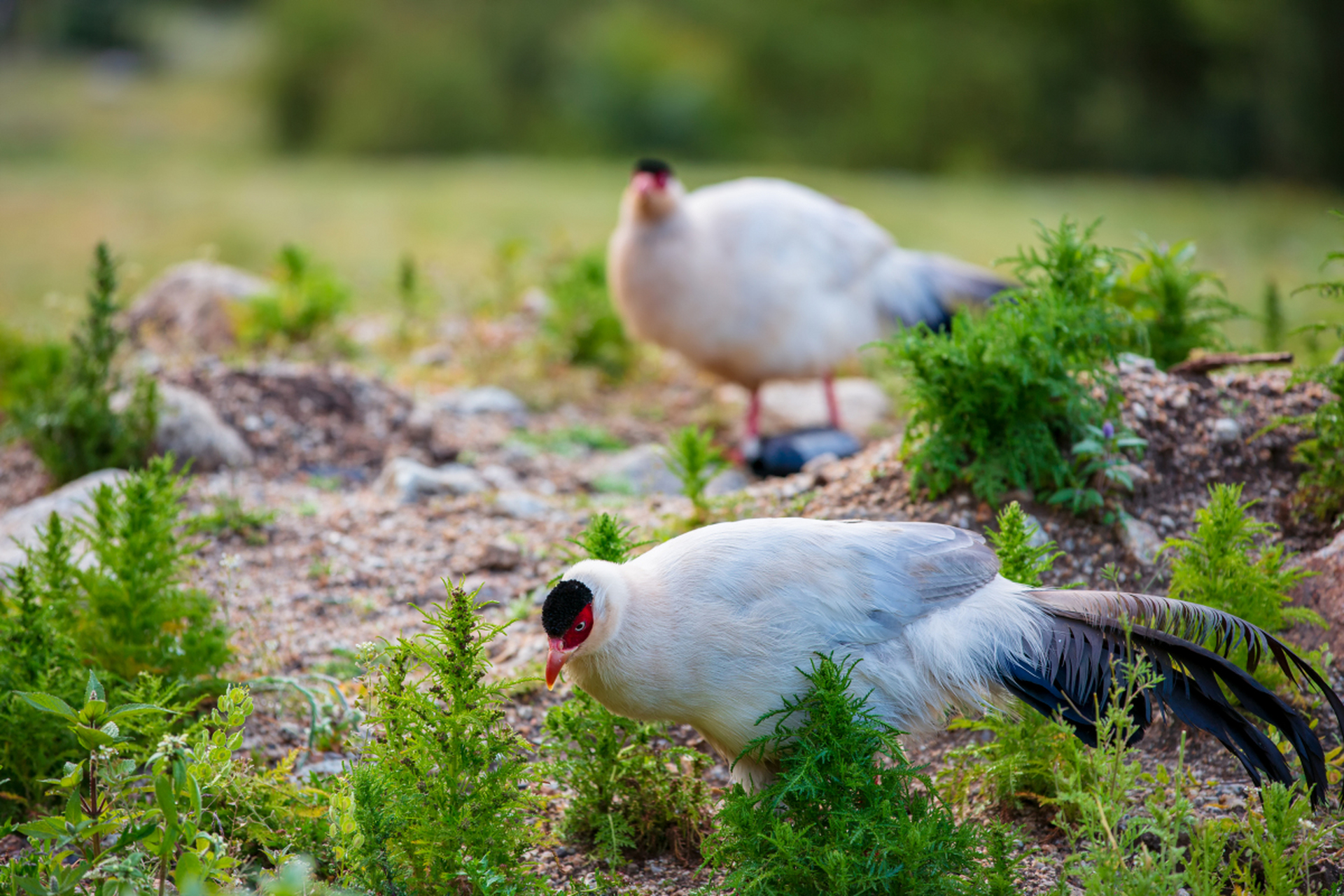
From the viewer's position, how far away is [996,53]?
2019 centimetres

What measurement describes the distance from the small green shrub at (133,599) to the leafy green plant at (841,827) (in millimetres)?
1467

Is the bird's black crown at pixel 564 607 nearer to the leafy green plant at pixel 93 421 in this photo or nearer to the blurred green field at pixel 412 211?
the leafy green plant at pixel 93 421

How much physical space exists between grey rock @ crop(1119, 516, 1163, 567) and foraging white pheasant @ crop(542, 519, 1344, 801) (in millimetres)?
662

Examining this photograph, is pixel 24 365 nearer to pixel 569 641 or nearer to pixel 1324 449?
pixel 569 641

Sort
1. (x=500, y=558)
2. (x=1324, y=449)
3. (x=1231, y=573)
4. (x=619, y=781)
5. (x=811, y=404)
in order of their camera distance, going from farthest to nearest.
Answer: (x=811, y=404) → (x=500, y=558) → (x=1324, y=449) → (x=1231, y=573) → (x=619, y=781)

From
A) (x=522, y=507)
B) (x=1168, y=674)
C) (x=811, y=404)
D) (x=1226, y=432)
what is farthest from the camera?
(x=811, y=404)

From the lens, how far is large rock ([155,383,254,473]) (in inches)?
172

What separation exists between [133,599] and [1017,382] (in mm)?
2337

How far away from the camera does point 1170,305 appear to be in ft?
12.5

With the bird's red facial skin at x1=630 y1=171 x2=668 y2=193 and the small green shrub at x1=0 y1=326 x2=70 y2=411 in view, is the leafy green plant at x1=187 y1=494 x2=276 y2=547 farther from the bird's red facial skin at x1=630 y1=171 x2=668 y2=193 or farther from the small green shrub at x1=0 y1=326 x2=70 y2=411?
the bird's red facial skin at x1=630 y1=171 x2=668 y2=193

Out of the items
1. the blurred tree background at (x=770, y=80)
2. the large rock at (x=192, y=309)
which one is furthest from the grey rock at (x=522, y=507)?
the blurred tree background at (x=770, y=80)

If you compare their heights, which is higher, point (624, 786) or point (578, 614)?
point (578, 614)

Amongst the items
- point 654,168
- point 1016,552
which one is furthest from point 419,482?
point 1016,552

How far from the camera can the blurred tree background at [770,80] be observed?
18328 millimetres
